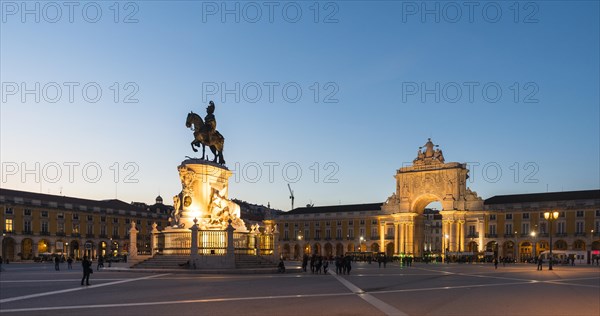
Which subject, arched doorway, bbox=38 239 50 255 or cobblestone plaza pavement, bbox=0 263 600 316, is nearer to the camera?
cobblestone plaza pavement, bbox=0 263 600 316

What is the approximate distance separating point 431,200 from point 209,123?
218 feet

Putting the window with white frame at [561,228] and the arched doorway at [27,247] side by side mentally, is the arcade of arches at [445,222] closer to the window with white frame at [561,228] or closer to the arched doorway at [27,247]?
the window with white frame at [561,228]

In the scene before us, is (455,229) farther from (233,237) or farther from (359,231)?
(233,237)

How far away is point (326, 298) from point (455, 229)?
7803cm

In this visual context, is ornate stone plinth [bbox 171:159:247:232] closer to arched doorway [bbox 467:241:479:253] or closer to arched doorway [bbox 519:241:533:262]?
arched doorway [bbox 519:241:533:262]

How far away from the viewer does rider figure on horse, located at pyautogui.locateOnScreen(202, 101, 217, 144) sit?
36781 millimetres

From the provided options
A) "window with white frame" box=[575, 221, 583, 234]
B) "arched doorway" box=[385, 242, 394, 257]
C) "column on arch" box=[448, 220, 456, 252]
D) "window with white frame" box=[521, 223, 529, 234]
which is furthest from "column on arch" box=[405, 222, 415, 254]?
"window with white frame" box=[575, 221, 583, 234]

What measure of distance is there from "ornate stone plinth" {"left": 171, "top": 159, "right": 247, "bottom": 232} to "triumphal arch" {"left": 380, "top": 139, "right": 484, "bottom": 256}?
5847 cm

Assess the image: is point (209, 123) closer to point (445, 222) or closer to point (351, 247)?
point (445, 222)

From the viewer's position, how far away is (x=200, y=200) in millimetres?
34969

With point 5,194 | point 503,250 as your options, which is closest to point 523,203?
point 503,250

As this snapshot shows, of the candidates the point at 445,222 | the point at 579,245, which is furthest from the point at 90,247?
the point at 579,245

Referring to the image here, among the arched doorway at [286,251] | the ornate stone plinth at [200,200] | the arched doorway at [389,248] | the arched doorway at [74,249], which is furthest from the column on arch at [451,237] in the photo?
the ornate stone plinth at [200,200]

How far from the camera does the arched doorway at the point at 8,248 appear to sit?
72.8m
